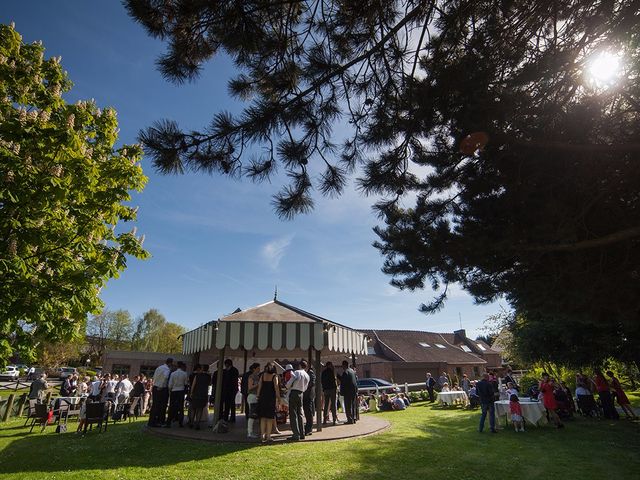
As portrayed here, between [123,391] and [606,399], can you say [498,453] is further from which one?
[123,391]

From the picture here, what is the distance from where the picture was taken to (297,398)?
905 centimetres

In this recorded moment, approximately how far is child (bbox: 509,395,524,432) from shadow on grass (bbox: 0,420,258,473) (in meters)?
8.22

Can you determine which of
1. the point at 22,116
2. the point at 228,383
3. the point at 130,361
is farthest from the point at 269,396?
the point at 130,361

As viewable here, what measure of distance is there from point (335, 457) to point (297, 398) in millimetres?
1954

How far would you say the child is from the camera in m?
11.4

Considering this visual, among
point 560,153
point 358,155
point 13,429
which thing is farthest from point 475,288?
point 13,429

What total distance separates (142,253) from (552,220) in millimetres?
8083

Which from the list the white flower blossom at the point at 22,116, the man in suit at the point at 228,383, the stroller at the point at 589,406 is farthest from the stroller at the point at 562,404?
the white flower blossom at the point at 22,116

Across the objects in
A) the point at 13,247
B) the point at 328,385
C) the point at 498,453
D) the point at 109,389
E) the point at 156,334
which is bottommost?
the point at 498,453

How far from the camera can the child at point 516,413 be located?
37.3 ft

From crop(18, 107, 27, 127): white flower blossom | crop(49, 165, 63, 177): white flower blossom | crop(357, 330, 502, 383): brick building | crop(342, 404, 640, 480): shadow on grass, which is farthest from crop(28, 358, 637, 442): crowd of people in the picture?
crop(357, 330, 502, 383): brick building

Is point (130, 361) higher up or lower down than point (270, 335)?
higher up

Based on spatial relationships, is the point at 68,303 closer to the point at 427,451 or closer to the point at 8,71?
the point at 8,71

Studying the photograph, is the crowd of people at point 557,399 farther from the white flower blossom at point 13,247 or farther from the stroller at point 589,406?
the white flower blossom at point 13,247
